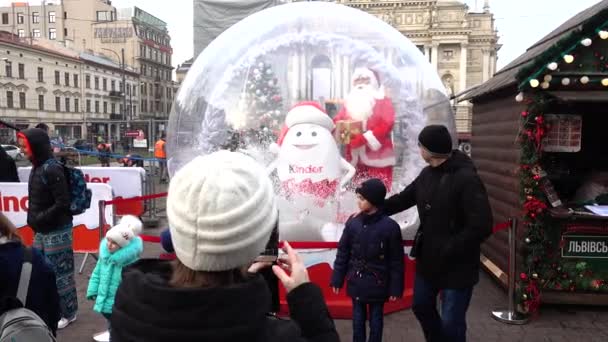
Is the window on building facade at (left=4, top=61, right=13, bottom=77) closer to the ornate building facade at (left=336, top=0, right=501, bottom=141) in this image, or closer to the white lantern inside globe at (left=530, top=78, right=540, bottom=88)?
the ornate building facade at (left=336, top=0, right=501, bottom=141)

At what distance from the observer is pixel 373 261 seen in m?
4.03

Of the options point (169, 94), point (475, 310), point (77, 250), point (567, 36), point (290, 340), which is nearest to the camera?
point (290, 340)

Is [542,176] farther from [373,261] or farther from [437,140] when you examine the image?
[373,261]

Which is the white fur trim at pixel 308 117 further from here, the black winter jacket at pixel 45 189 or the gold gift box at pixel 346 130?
the black winter jacket at pixel 45 189

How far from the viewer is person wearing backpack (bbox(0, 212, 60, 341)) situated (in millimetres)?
2322

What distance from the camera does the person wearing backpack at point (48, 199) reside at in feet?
15.0

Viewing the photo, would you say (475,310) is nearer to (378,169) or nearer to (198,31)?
(378,169)

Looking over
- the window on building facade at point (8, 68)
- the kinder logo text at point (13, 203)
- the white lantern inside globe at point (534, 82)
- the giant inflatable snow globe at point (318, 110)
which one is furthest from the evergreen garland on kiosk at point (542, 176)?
the window on building facade at point (8, 68)

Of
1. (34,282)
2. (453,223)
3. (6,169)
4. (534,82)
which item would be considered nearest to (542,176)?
(534,82)

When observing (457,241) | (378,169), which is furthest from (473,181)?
(378,169)

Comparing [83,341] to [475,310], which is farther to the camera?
[475,310]

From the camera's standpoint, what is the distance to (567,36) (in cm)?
527

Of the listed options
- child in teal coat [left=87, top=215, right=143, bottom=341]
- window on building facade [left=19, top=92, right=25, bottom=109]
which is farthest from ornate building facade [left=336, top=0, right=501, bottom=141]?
child in teal coat [left=87, top=215, right=143, bottom=341]

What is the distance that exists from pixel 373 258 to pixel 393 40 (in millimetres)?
2639
